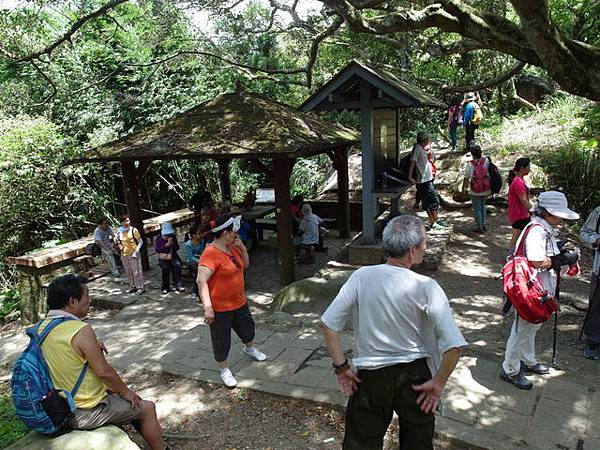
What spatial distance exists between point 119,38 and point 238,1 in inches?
222

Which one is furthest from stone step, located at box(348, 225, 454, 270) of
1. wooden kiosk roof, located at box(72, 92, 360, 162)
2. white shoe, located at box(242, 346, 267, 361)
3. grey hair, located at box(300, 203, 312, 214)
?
white shoe, located at box(242, 346, 267, 361)

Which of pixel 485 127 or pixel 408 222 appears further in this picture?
pixel 485 127

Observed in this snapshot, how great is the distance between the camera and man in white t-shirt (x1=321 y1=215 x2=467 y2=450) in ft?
8.05

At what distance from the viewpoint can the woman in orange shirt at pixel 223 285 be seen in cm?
416

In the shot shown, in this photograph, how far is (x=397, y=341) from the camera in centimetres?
249

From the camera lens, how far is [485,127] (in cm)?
1639

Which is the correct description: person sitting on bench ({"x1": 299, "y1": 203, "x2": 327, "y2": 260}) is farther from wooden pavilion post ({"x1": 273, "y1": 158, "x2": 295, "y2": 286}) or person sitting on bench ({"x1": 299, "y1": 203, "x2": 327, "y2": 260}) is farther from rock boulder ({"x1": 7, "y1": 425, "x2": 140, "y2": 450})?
rock boulder ({"x1": 7, "y1": 425, "x2": 140, "y2": 450})

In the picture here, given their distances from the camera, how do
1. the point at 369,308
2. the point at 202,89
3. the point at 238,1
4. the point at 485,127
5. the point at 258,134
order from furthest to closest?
the point at 485,127 → the point at 202,89 → the point at 238,1 → the point at 258,134 → the point at 369,308

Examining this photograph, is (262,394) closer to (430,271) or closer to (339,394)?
(339,394)

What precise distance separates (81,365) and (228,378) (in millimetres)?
1787

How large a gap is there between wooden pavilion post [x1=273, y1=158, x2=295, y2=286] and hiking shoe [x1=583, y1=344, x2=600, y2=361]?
4.48 metres

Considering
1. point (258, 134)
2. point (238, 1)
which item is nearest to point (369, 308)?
point (258, 134)

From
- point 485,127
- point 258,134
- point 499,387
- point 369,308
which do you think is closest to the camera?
point 369,308

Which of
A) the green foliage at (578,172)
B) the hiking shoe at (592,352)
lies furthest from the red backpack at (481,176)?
the hiking shoe at (592,352)
